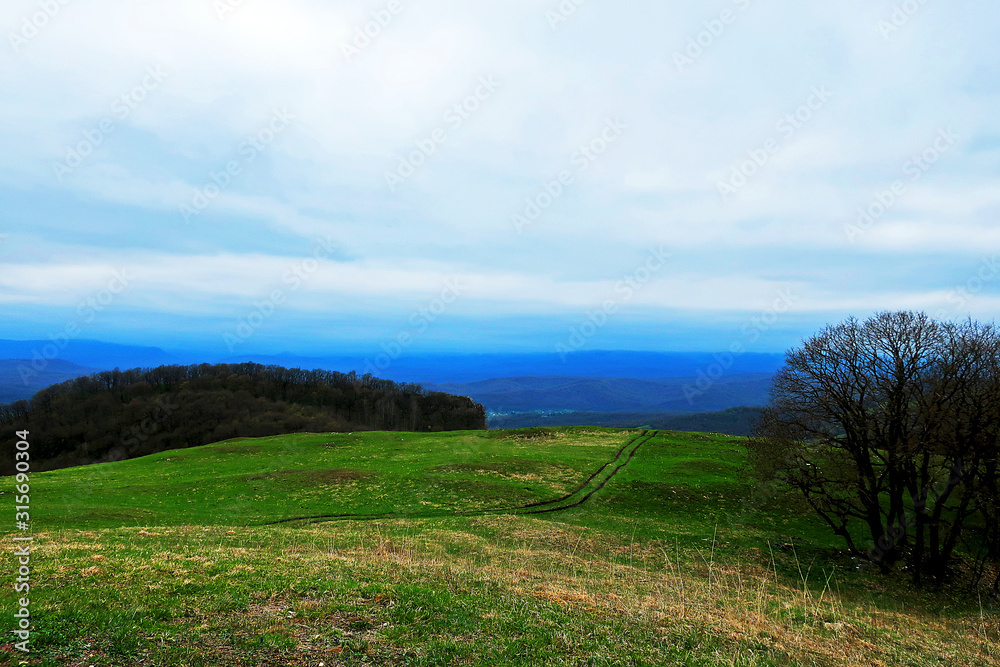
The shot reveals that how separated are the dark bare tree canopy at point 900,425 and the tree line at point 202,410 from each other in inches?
4124

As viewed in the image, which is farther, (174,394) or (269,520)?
(174,394)

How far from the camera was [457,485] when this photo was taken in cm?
3912

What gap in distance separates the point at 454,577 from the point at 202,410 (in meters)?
133

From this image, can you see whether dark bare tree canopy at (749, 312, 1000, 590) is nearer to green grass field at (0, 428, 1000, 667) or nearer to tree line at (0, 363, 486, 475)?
green grass field at (0, 428, 1000, 667)

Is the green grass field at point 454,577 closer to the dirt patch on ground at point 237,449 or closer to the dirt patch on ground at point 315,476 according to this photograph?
the dirt patch on ground at point 315,476

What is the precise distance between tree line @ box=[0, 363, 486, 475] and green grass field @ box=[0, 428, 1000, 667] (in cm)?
7854

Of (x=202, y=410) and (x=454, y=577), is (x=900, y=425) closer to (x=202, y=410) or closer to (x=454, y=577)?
(x=454, y=577)

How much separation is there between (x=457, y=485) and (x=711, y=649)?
31028 millimetres

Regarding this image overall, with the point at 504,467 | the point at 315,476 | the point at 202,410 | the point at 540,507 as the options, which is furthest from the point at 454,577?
the point at 202,410

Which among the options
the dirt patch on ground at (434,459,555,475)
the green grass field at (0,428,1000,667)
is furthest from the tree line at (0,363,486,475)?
the green grass field at (0,428,1000,667)

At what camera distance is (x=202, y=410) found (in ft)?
403

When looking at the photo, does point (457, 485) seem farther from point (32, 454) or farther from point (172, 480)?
point (32, 454)

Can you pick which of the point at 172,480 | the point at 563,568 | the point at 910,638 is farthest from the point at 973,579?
the point at 172,480

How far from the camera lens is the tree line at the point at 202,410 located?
112375 millimetres
